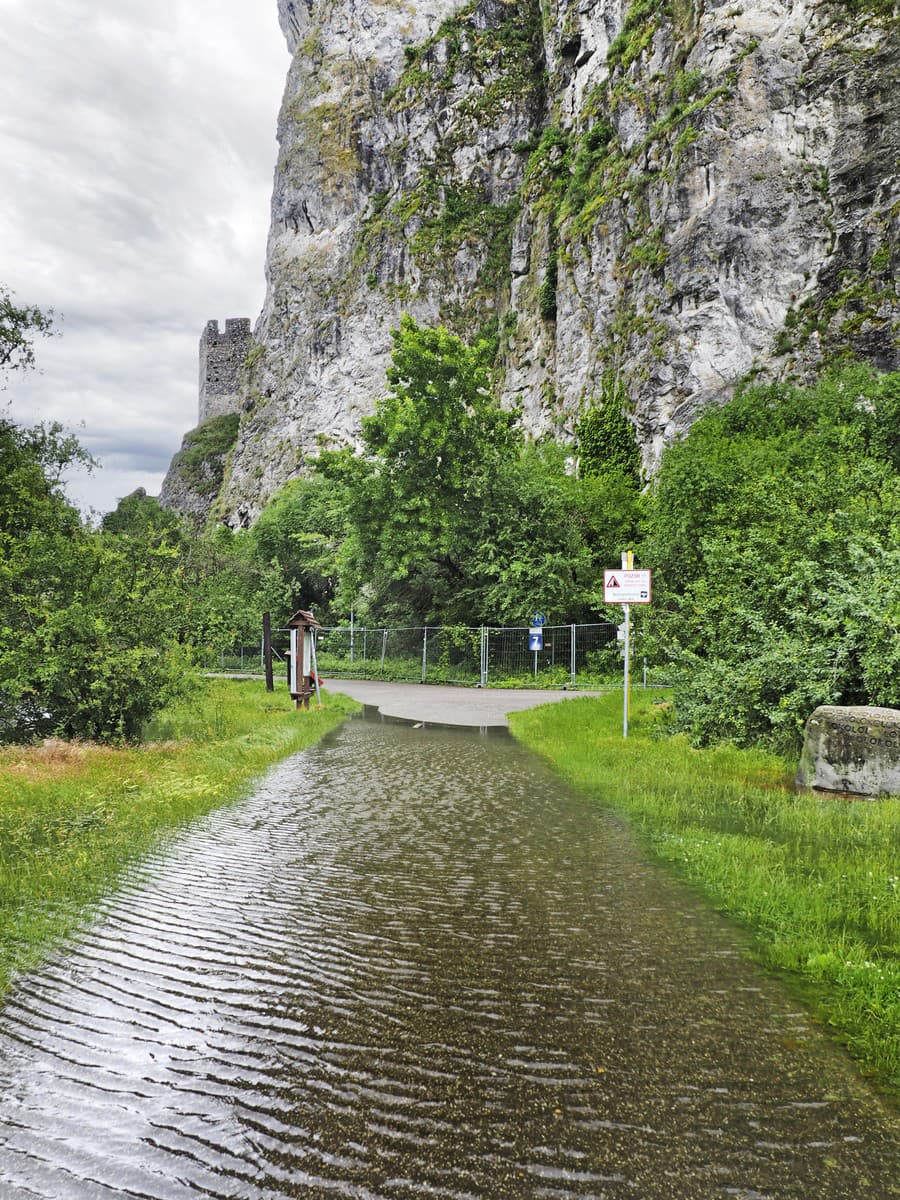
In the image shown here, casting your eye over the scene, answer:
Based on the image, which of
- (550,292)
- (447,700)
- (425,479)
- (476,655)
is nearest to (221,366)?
(550,292)

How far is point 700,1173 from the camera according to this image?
244 cm

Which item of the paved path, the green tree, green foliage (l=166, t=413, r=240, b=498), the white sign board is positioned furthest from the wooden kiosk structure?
green foliage (l=166, t=413, r=240, b=498)

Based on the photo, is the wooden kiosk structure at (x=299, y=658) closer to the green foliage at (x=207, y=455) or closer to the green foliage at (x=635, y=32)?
the green foliage at (x=635, y=32)

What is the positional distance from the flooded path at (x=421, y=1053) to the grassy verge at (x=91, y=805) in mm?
425

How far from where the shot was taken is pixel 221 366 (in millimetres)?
110750

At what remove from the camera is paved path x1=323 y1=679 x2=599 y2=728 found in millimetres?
18844

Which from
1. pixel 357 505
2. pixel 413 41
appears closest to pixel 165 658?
pixel 357 505

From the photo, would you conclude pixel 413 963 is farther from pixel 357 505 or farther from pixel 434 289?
pixel 434 289

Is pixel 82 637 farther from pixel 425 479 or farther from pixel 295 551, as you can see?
pixel 295 551

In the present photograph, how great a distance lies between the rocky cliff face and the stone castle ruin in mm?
29214

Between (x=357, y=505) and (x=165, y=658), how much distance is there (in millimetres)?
20153

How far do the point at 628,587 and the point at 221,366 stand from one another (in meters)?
110

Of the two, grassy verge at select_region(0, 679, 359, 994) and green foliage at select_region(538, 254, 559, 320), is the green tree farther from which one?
green foliage at select_region(538, 254, 559, 320)

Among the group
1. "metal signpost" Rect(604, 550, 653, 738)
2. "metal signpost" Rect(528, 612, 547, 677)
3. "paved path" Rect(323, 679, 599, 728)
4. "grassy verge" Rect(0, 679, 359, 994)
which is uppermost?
"metal signpost" Rect(604, 550, 653, 738)
